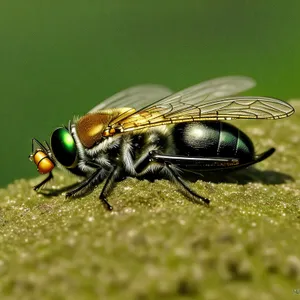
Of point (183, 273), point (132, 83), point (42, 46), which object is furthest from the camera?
point (42, 46)

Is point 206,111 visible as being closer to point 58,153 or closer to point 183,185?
point 183,185

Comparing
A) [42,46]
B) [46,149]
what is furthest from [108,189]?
[42,46]

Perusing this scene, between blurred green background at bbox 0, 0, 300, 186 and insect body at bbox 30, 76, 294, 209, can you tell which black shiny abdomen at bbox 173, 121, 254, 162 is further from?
blurred green background at bbox 0, 0, 300, 186

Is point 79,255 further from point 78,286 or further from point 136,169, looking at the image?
point 136,169

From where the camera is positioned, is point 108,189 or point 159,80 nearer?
point 108,189

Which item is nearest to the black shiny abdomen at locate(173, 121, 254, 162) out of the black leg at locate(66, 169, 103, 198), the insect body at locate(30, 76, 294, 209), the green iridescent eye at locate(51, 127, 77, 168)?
the insect body at locate(30, 76, 294, 209)

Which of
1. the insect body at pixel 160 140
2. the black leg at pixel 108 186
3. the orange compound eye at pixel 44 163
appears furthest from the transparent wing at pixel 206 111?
the orange compound eye at pixel 44 163

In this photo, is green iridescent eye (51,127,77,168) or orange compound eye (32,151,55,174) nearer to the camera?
green iridescent eye (51,127,77,168)
